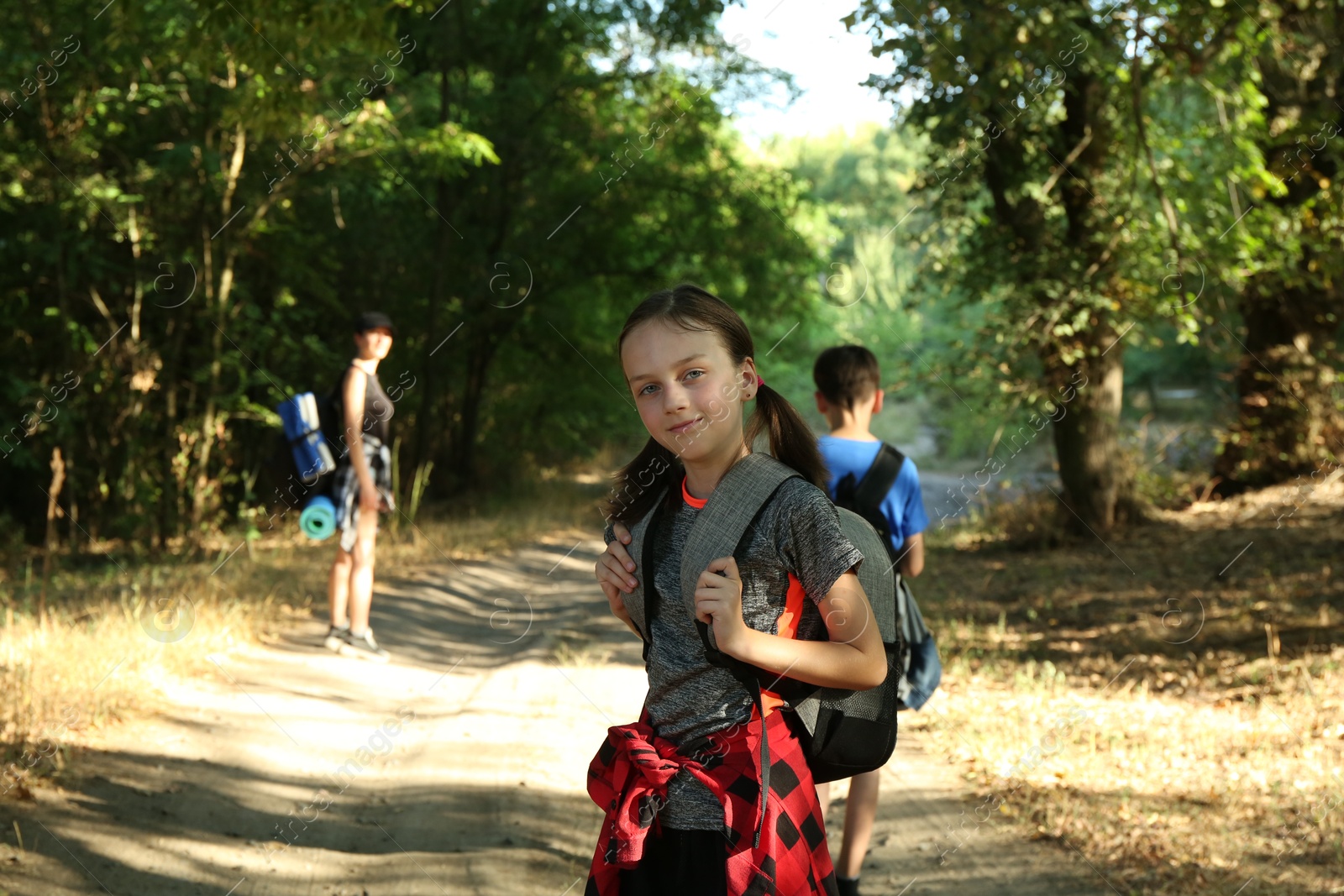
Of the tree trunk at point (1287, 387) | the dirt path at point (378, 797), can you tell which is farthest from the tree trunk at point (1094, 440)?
the dirt path at point (378, 797)

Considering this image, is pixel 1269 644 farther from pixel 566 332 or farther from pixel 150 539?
pixel 566 332

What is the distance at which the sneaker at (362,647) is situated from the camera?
7.57m

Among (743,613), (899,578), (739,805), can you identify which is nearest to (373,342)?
(899,578)

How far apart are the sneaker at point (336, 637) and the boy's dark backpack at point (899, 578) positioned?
4509 mm

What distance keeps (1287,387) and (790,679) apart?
39.3 ft

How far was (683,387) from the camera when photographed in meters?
2.15

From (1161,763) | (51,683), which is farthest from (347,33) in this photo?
(1161,763)

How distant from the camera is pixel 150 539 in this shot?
39.8 feet

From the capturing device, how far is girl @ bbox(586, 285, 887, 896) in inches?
80.8

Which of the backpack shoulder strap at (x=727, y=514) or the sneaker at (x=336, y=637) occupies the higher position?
the backpack shoulder strap at (x=727, y=514)

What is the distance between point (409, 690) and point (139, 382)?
21.1 ft

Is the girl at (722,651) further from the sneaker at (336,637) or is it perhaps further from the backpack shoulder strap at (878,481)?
the sneaker at (336,637)

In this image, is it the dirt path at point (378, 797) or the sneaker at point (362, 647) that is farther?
the sneaker at point (362, 647)

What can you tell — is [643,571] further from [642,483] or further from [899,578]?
[899,578]
